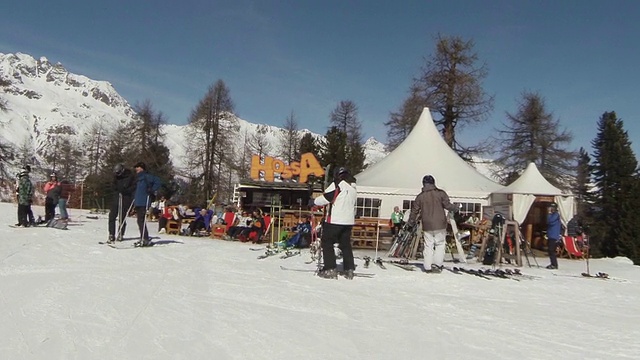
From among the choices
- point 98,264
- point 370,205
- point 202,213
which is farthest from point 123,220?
point 370,205

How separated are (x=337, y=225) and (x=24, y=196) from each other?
870 cm

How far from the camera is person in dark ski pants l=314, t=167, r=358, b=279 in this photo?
725cm

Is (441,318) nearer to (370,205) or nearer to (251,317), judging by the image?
(251,317)

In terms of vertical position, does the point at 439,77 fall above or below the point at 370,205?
above

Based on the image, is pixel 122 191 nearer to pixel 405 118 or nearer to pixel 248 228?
pixel 248 228

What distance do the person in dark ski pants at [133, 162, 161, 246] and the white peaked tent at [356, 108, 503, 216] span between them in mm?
9530

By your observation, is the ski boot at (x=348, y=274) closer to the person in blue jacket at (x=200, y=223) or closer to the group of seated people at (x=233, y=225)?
the group of seated people at (x=233, y=225)

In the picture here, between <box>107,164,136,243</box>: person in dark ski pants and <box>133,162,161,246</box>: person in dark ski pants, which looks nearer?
<box>133,162,161,246</box>: person in dark ski pants

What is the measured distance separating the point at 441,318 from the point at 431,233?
316 cm

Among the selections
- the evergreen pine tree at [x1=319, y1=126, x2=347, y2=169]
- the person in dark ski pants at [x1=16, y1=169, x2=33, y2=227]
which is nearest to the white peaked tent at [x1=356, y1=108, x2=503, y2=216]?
the person in dark ski pants at [x1=16, y1=169, x2=33, y2=227]

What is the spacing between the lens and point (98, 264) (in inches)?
286

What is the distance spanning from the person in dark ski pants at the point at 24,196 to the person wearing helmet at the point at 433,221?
9.24 meters

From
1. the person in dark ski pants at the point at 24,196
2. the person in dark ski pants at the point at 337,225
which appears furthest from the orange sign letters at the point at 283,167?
the person in dark ski pants at the point at 337,225

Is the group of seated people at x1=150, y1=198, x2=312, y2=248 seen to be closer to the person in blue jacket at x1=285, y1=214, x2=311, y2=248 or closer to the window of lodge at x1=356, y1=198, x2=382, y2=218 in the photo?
the person in blue jacket at x1=285, y1=214, x2=311, y2=248
